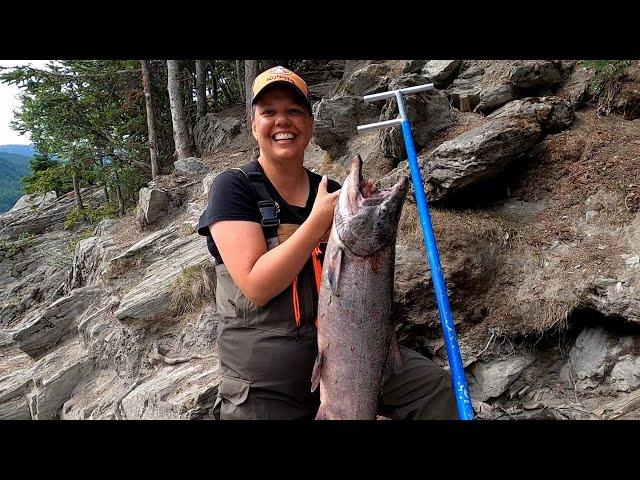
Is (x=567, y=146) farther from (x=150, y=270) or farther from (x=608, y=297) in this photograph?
(x=150, y=270)

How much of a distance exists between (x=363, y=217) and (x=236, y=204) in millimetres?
813

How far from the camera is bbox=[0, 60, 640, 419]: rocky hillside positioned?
15.7ft

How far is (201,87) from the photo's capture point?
18.4m

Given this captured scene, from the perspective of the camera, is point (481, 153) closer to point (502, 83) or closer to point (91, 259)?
point (502, 83)

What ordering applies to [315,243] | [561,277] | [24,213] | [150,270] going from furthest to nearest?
[24,213], [150,270], [561,277], [315,243]

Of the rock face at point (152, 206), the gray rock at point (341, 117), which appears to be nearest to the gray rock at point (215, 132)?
the rock face at point (152, 206)

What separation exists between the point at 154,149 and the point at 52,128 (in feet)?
13.2

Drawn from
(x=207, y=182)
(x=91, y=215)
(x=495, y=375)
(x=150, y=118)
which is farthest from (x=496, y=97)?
(x=91, y=215)

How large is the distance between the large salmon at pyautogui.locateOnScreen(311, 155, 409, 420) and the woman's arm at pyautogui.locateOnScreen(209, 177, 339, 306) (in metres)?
0.14

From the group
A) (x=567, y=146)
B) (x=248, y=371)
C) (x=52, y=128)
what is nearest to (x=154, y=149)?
(x=52, y=128)

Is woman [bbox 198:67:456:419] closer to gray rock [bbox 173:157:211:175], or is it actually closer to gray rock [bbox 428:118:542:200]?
gray rock [bbox 428:118:542:200]

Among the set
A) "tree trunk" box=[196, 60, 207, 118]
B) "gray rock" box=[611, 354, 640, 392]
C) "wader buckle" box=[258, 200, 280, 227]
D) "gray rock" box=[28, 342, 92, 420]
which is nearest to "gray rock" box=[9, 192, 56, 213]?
"tree trunk" box=[196, 60, 207, 118]

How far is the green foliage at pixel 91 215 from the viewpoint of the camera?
1835cm

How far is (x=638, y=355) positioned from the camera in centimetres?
436
